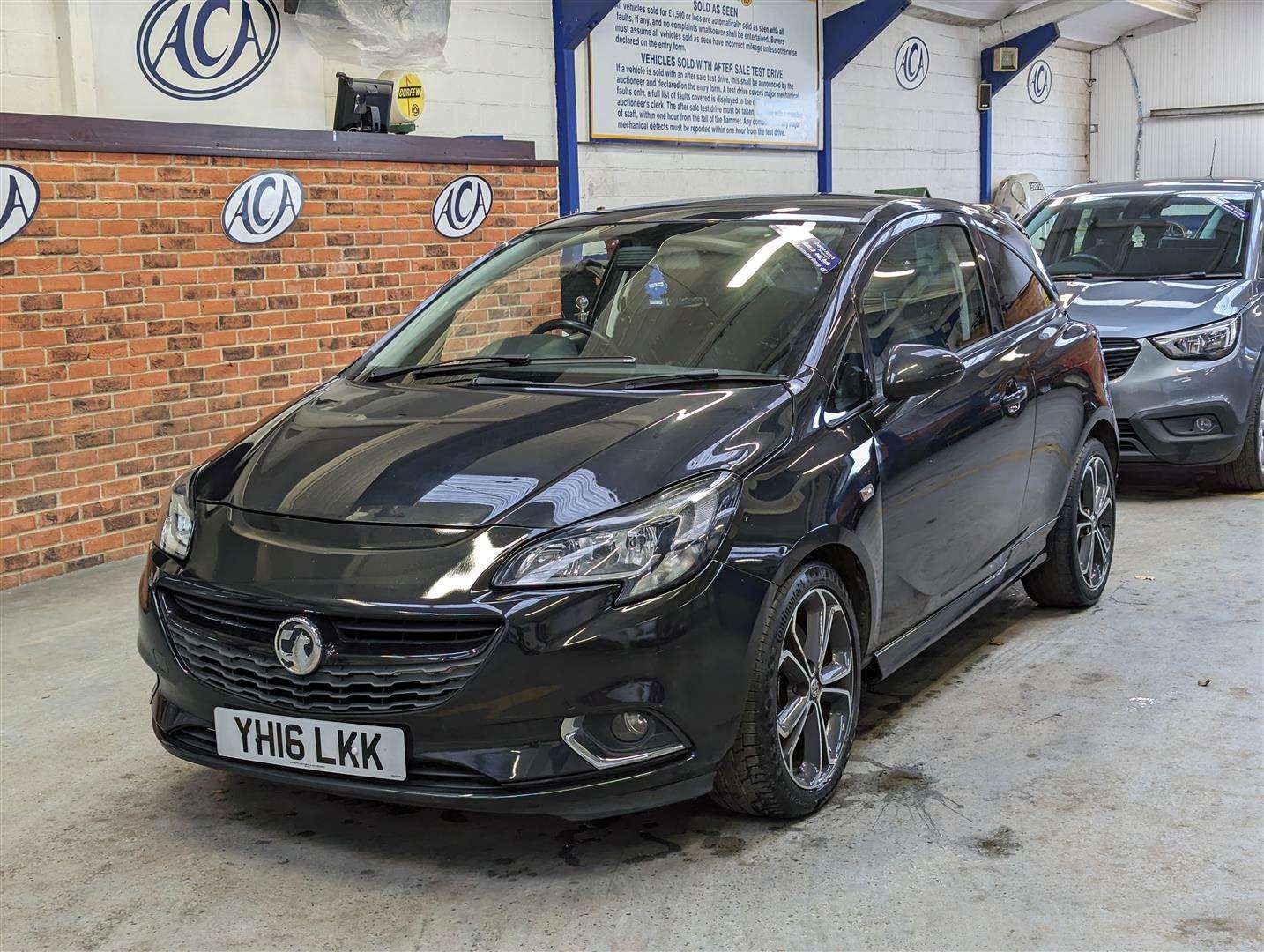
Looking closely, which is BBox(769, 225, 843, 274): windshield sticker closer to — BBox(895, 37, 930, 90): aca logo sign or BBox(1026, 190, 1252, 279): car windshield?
BBox(1026, 190, 1252, 279): car windshield

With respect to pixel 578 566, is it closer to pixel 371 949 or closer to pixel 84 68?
pixel 371 949

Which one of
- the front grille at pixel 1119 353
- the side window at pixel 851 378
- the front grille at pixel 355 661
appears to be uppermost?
the side window at pixel 851 378

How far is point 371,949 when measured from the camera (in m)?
2.75

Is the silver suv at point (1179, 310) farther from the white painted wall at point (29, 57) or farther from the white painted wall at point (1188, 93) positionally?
the white painted wall at point (1188, 93)

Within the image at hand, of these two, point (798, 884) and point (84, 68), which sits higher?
point (84, 68)

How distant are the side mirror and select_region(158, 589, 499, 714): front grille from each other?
4.53 ft

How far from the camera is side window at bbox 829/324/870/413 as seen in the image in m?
3.50

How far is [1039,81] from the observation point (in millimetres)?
18797

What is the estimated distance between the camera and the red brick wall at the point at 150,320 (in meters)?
5.99

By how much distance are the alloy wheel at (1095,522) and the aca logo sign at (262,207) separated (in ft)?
14.1

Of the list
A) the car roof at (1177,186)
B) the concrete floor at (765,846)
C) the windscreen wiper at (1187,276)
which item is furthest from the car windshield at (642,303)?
the car roof at (1177,186)

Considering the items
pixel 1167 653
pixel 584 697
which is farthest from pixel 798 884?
pixel 1167 653

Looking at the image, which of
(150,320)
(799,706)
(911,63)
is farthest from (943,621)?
(911,63)

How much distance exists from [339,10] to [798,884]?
21.3 feet
